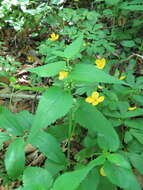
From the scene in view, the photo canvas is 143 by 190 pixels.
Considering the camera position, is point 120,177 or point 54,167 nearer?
point 120,177

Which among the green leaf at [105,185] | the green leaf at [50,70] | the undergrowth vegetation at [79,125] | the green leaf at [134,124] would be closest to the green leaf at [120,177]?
the undergrowth vegetation at [79,125]

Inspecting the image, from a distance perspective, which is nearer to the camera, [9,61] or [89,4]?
[9,61]

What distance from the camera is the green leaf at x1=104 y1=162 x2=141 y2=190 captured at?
4.17ft

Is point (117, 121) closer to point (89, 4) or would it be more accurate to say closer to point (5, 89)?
point (5, 89)

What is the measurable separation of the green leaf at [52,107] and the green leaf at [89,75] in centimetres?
8

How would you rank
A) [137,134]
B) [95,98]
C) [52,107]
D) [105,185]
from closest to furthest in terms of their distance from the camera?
[52,107] < [105,185] < [137,134] < [95,98]

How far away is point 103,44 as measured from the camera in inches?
90.5

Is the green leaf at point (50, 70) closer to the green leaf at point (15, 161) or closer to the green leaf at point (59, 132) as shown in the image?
the green leaf at point (15, 161)

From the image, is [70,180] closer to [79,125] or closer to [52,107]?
[52,107]

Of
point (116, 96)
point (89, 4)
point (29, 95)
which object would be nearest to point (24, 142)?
point (116, 96)

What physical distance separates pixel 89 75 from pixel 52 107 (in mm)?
186

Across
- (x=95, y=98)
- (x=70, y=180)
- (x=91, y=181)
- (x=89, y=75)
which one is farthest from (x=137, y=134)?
(x=70, y=180)

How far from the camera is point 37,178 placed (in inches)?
47.2

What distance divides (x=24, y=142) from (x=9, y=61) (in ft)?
5.08
